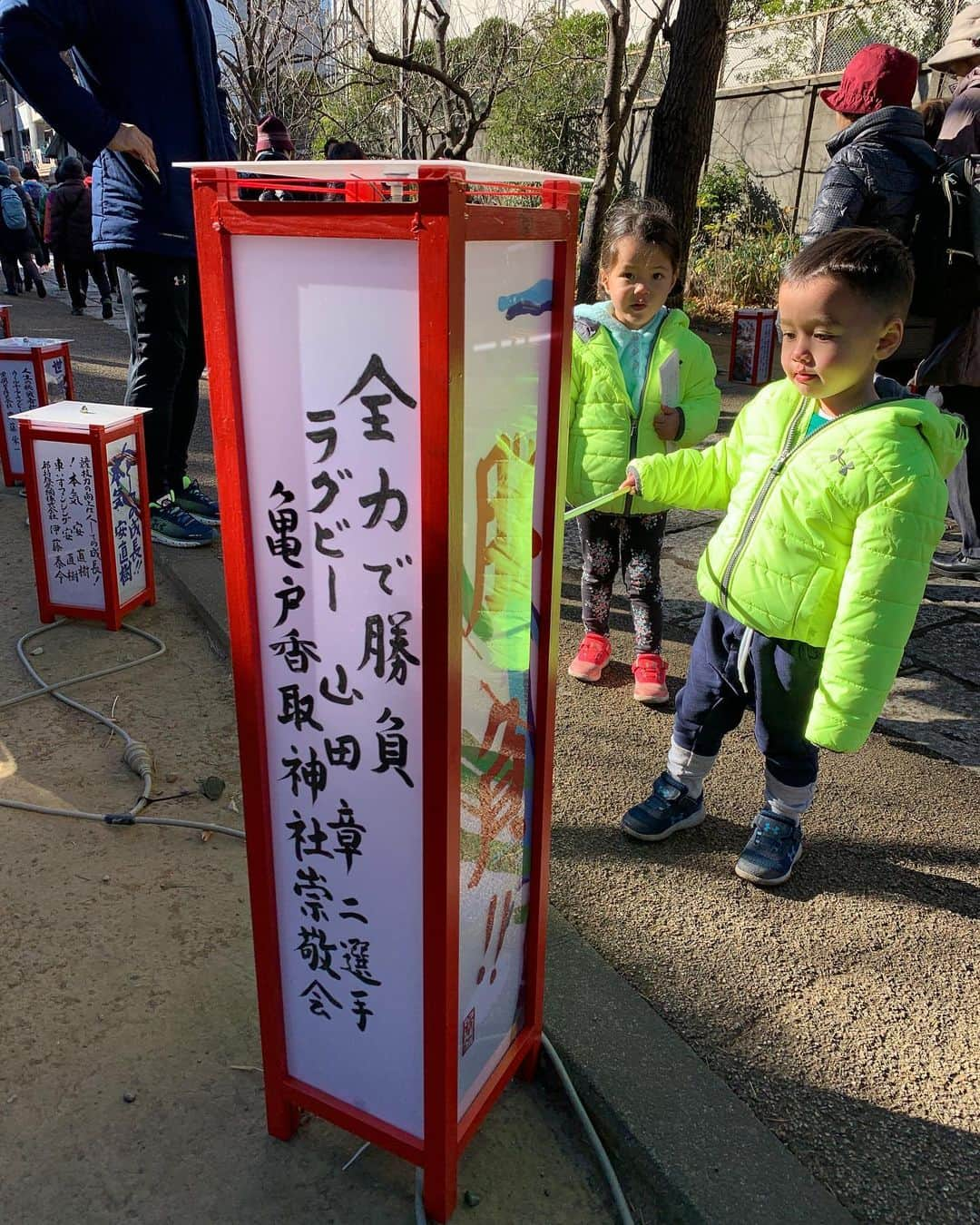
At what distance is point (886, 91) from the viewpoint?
350 centimetres

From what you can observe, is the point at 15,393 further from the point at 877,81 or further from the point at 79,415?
the point at 877,81

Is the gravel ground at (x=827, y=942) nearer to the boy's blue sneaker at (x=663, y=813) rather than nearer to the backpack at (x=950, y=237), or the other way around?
the boy's blue sneaker at (x=663, y=813)

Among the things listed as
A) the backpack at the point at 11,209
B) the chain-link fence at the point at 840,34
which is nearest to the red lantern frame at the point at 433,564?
the chain-link fence at the point at 840,34

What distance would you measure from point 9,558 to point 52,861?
2.24 m

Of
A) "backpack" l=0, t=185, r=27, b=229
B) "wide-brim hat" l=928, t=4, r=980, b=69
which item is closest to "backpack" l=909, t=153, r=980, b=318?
"wide-brim hat" l=928, t=4, r=980, b=69

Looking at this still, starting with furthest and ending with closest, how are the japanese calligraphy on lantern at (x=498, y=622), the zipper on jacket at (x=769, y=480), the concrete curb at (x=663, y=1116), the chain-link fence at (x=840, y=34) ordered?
1. the chain-link fence at (x=840, y=34)
2. the zipper on jacket at (x=769, y=480)
3. the concrete curb at (x=663, y=1116)
4. the japanese calligraphy on lantern at (x=498, y=622)

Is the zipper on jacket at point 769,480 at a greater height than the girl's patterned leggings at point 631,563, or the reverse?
the zipper on jacket at point 769,480

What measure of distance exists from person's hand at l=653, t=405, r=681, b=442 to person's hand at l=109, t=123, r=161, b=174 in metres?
2.07

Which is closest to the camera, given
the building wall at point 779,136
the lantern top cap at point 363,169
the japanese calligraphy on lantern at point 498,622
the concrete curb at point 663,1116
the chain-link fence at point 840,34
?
the lantern top cap at point 363,169

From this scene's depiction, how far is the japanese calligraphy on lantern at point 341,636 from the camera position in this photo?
1.15 metres

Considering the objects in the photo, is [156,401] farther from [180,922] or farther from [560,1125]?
[560,1125]

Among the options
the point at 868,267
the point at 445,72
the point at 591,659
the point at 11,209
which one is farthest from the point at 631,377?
the point at 11,209

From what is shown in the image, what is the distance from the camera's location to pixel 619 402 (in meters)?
2.89

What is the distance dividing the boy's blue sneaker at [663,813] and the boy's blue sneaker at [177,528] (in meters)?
2.38
